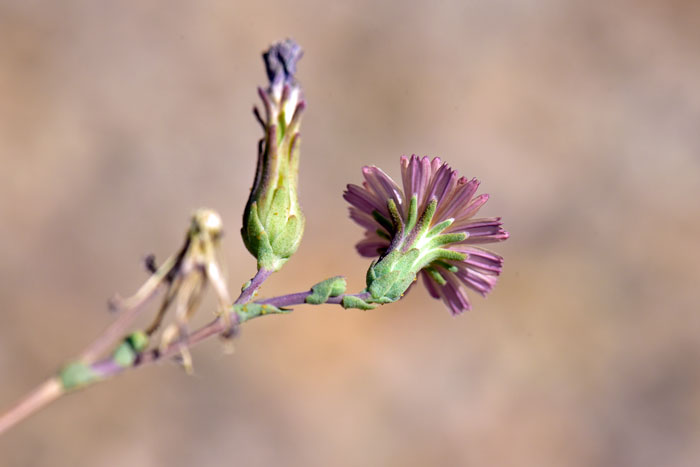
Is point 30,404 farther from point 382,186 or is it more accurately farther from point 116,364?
point 382,186

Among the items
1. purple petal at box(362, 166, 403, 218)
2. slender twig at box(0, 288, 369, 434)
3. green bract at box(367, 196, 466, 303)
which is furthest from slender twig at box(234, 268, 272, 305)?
purple petal at box(362, 166, 403, 218)

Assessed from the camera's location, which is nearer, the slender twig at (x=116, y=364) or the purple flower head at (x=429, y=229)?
the slender twig at (x=116, y=364)

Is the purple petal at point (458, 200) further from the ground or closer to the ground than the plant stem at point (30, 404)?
further from the ground

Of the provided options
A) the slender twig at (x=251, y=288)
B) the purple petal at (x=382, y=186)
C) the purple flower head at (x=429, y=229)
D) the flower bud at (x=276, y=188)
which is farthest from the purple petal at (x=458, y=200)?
the slender twig at (x=251, y=288)

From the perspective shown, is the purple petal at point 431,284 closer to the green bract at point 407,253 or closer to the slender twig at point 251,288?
the green bract at point 407,253

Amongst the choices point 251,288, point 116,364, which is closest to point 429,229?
point 251,288

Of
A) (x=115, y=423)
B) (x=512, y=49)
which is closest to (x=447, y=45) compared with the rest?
(x=512, y=49)

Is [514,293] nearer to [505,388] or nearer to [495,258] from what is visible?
[505,388]
